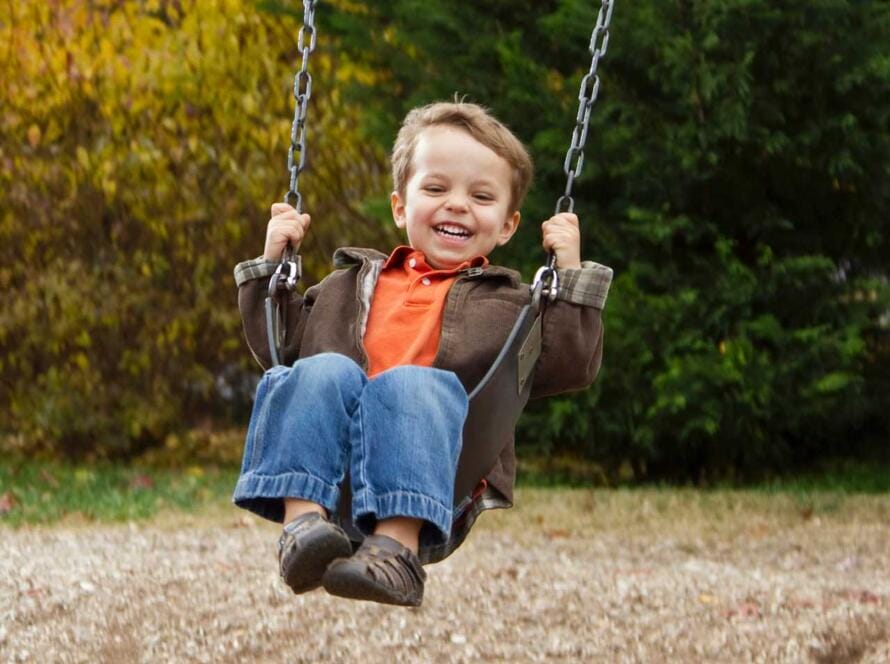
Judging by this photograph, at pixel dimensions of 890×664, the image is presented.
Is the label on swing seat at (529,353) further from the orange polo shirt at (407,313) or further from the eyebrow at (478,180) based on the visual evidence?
the eyebrow at (478,180)

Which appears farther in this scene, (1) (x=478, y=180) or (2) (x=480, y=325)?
(1) (x=478, y=180)

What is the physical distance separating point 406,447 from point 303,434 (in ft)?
0.69

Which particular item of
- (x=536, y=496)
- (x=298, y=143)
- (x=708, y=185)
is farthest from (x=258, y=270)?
(x=536, y=496)

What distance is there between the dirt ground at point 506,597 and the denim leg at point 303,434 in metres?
2.58

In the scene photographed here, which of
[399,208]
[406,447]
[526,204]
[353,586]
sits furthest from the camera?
[526,204]

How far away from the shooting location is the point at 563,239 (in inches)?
136

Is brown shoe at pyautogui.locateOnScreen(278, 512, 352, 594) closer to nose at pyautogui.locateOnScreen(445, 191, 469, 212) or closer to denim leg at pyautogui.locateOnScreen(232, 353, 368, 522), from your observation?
denim leg at pyautogui.locateOnScreen(232, 353, 368, 522)

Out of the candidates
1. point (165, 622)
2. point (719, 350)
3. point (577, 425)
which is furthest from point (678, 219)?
Answer: point (165, 622)

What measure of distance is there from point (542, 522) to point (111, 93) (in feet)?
12.3

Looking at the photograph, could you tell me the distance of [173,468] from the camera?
9.65 meters

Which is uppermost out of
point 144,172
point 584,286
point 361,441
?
point 584,286

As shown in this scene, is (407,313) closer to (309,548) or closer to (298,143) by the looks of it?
(298,143)

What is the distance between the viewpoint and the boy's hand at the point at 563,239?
11.3 ft

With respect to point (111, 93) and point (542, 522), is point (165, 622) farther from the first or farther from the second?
point (111, 93)
